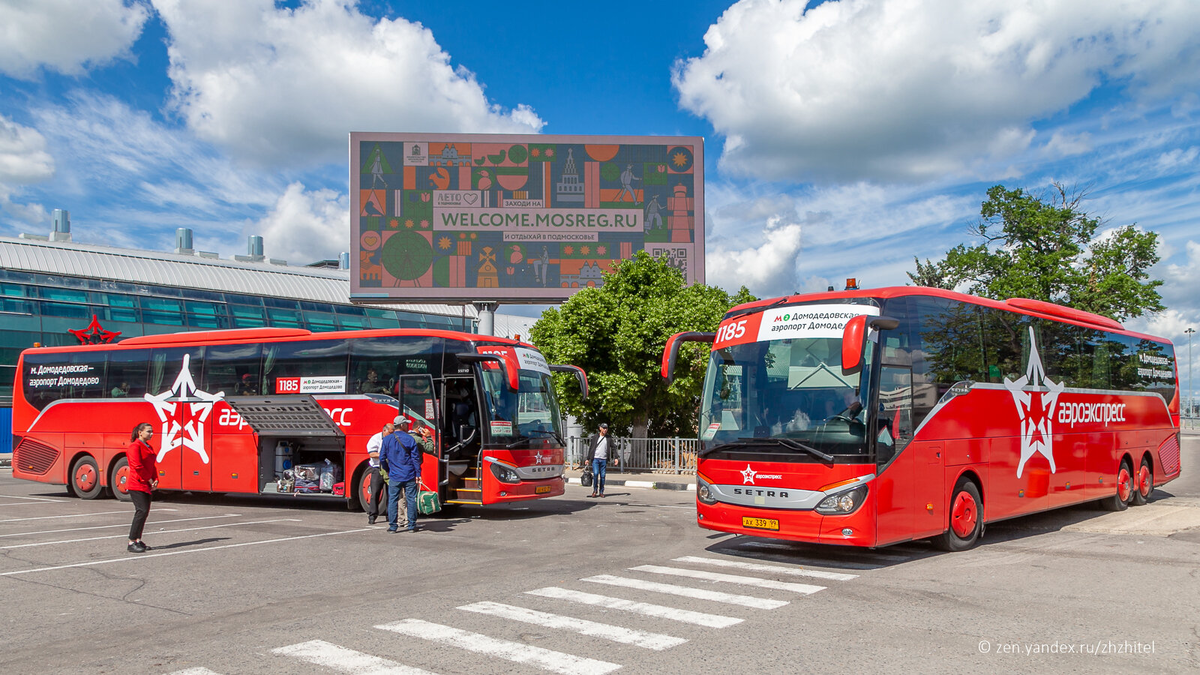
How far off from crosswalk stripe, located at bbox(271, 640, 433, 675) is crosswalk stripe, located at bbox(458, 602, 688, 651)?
147cm

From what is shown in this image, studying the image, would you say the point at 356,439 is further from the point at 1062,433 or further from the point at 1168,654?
the point at 1168,654

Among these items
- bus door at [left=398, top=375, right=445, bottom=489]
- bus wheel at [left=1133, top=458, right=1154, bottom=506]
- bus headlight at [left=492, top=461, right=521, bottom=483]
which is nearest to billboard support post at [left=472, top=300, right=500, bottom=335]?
bus door at [left=398, top=375, right=445, bottom=489]

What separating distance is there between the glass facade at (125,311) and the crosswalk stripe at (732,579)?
125 feet

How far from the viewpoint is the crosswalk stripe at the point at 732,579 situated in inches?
336

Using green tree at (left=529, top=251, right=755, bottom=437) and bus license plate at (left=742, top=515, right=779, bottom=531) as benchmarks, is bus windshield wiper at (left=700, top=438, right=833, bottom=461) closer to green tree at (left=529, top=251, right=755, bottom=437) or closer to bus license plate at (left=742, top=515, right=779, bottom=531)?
bus license plate at (left=742, top=515, right=779, bottom=531)

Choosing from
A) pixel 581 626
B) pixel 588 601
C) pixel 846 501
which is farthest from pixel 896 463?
pixel 581 626

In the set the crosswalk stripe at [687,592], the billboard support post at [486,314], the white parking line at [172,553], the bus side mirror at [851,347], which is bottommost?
the white parking line at [172,553]

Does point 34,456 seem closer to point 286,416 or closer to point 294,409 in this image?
point 286,416

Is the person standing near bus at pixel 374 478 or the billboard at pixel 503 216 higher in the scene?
the billboard at pixel 503 216

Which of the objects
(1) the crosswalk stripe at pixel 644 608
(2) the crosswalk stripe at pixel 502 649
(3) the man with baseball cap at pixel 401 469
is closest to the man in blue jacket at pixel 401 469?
(3) the man with baseball cap at pixel 401 469

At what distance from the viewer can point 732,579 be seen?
9086 millimetres

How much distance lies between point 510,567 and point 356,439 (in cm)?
674

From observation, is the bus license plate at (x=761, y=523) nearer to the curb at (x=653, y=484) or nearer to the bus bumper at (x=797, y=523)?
the bus bumper at (x=797, y=523)

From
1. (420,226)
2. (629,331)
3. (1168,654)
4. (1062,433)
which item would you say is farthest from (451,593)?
(420,226)
